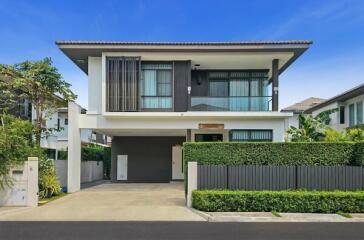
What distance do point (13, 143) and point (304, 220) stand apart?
11.0m

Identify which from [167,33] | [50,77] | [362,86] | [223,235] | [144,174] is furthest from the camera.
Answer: [144,174]

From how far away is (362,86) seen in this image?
83.5 ft

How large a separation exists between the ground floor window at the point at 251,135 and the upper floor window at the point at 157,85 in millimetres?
4115

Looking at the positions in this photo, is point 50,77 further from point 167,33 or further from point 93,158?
point 93,158

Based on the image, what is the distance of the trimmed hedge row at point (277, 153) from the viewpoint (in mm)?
15922

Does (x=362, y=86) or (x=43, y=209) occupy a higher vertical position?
(x=362, y=86)

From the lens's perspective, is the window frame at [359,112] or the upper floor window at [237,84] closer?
the upper floor window at [237,84]

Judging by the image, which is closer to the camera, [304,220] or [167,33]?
[304,220]

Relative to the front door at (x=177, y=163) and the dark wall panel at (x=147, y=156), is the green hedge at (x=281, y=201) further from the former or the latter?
the dark wall panel at (x=147, y=156)

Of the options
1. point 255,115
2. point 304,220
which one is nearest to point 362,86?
point 255,115

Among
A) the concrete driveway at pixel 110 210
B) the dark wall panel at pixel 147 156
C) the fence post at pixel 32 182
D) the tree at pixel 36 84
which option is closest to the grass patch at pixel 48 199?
the concrete driveway at pixel 110 210

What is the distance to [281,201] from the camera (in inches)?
566

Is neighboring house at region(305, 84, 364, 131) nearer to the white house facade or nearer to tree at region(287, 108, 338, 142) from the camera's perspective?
tree at region(287, 108, 338, 142)

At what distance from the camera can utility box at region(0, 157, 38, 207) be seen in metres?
16.0
